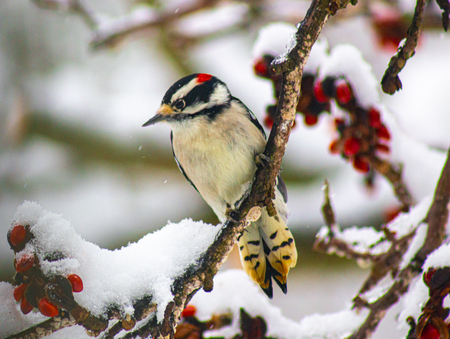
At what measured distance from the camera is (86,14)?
3385 millimetres

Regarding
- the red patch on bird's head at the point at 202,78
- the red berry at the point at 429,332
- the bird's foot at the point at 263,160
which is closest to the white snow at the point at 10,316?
the bird's foot at the point at 263,160

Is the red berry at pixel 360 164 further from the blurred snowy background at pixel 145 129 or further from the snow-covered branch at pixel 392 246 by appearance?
the blurred snowy background at pixel 145 129

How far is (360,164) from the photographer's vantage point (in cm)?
208

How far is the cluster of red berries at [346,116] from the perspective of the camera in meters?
1.93

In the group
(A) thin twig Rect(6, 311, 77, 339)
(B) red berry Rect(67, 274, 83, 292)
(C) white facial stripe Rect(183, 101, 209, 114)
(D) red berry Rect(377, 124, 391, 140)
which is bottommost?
(A) thin twig Rect(6, 311, 77, 339)

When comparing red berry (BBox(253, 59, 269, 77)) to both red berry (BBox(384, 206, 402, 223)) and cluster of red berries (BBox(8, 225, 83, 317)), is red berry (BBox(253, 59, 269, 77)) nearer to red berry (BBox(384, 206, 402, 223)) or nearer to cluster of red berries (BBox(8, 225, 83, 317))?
cluster of red berries (BBox(8, 225, 83, 317))

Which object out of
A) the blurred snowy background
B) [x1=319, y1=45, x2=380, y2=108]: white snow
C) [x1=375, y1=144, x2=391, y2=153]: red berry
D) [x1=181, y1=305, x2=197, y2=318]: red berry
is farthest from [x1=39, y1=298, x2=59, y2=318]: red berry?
the blurred snowy background

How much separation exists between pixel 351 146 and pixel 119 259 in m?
1.21

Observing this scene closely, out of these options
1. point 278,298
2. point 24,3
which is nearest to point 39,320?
point 278,298

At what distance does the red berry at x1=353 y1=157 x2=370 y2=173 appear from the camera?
207 centimetres

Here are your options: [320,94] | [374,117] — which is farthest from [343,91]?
[374,117]

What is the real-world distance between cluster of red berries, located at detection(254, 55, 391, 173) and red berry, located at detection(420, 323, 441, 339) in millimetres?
900

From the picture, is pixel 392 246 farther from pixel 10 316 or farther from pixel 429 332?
pixel 10 316

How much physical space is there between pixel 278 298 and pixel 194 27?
11.2 feet
